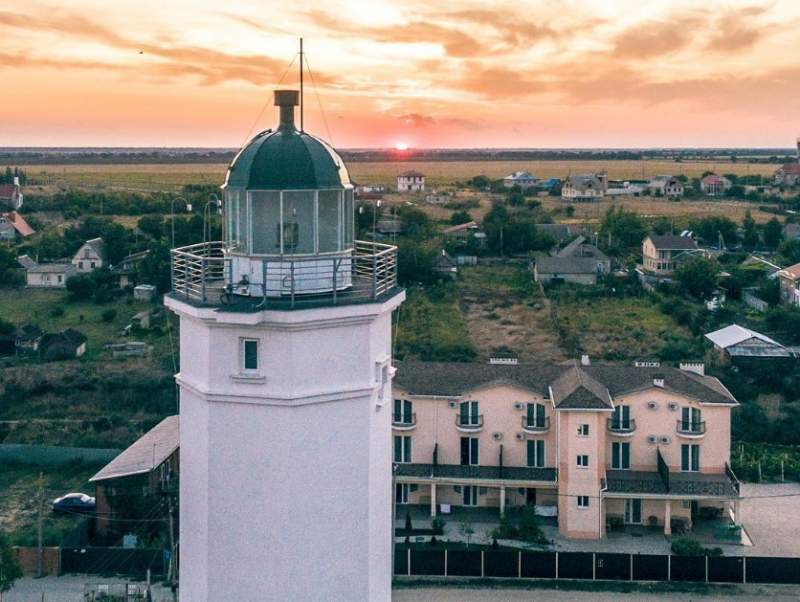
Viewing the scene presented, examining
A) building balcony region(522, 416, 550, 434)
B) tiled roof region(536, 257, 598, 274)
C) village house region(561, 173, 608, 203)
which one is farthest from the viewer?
village house region(561, 173, 608, 203)

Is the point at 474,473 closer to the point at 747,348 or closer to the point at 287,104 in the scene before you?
the point at 747,348

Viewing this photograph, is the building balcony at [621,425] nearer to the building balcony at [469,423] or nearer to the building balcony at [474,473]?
the building balcony at [474,473]

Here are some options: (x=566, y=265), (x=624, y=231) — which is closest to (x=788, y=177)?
(x=624, y=231)

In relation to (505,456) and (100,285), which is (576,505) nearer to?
(505,456)

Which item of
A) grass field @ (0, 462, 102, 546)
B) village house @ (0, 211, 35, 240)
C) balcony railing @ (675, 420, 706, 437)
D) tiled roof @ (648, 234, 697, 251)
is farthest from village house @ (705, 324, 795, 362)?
village house @ (0, 211, 35, 240)

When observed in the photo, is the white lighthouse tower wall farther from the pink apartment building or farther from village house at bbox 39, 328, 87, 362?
village house at bbox 39, 328, 87, 362

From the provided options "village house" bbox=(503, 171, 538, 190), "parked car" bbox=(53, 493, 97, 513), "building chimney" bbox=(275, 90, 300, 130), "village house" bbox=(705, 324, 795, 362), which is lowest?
"parked car" bbox=(53, 493, 97, 513)

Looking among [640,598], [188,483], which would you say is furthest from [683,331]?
[188,483]

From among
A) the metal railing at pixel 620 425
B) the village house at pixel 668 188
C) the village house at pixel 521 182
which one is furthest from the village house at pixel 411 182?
the metal railing at pixel 620 425
